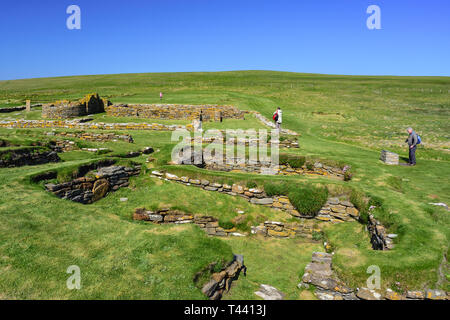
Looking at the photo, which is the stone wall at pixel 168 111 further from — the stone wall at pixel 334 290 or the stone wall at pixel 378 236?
the stone wall at pixel 334 290

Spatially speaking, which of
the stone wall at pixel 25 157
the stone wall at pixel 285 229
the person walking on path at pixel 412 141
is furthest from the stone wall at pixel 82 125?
the person walking on path at pixel 412 141

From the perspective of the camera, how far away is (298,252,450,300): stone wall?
6336 millimetres

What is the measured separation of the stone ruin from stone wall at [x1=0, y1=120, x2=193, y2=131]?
8.80 ft

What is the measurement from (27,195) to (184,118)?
2116 cm

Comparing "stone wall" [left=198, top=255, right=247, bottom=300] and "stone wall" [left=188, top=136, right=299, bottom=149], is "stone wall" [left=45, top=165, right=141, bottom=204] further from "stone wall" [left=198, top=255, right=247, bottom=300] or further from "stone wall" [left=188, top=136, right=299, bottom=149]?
"stone wall" [left=198, top=255, right=247, bottom=300]

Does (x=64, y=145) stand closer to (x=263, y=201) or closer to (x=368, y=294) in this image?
(x=263, y=201)

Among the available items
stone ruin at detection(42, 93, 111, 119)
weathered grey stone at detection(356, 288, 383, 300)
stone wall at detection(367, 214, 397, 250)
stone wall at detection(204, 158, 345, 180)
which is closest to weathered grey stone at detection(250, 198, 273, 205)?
stone wall at detection(204, 158, 345, 180)

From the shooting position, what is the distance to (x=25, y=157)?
12594 mm

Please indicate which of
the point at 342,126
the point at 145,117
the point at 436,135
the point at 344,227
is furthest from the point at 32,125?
the point at 436,135

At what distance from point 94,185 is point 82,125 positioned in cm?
1445

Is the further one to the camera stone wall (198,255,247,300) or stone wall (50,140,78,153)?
stone wall (50,140,78,153)

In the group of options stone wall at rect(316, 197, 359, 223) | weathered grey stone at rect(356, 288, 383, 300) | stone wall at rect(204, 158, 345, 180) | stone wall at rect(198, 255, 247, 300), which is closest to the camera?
stone wall at rect(198, 255, 247, 300)

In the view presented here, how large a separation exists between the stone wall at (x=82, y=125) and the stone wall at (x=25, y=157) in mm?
10514
